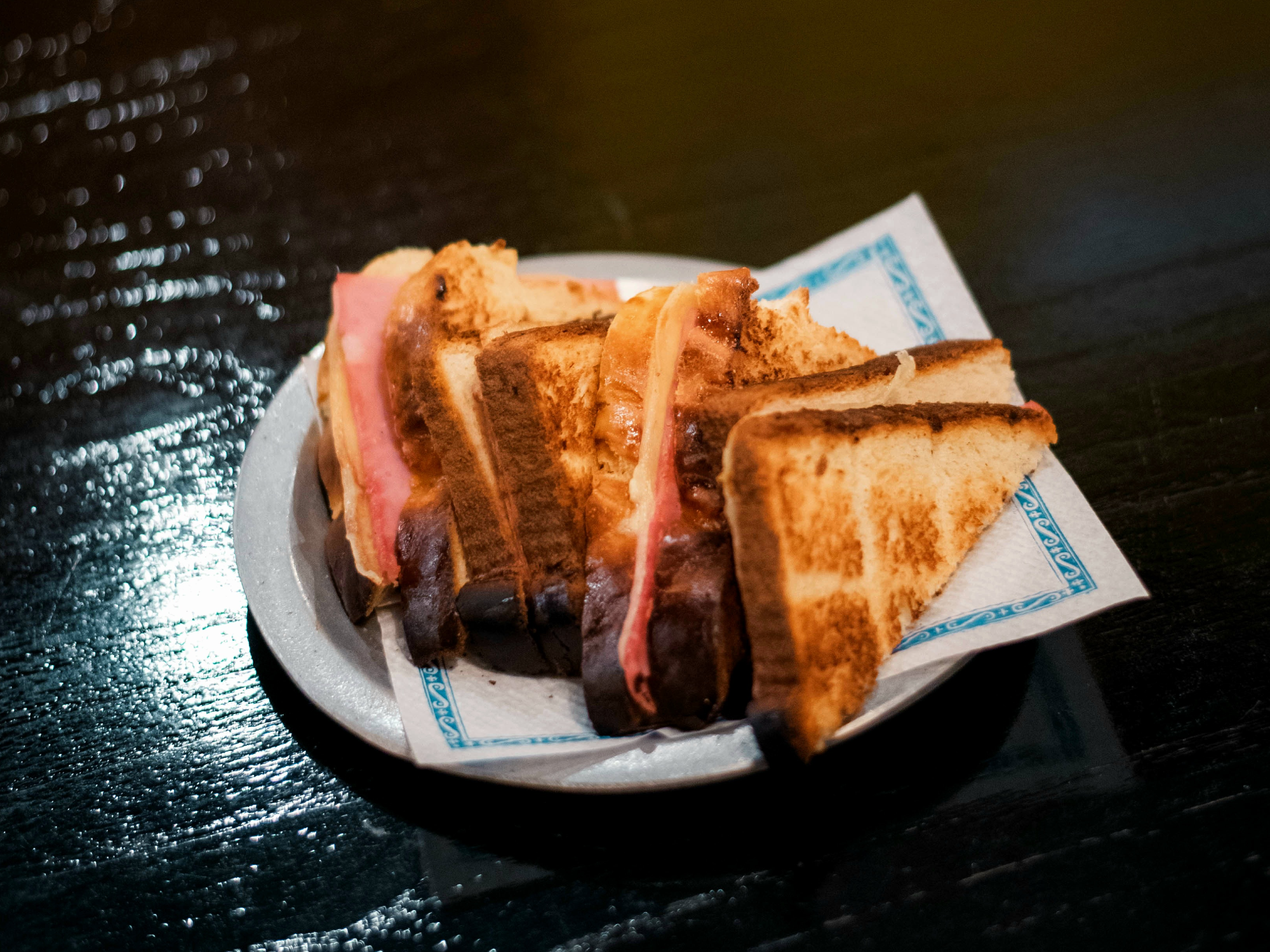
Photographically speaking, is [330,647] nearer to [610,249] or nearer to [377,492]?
[377,492]

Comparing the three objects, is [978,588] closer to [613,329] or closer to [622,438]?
[622,438]

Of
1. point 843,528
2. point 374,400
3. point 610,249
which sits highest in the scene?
point 610,249

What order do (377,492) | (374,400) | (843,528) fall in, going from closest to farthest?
1. (843,528)
2. (377,492)
3. (374,400)

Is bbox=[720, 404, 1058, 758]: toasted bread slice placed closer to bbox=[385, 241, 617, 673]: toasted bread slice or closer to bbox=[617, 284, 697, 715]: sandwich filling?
bbox=[617, 284, 697, 715]: sandwich filling

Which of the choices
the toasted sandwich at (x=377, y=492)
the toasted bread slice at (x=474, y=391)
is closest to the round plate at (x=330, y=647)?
the toasted sandwich at (x=377, y=492)

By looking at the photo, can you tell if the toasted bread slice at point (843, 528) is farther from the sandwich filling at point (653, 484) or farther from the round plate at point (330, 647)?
the sandwich filling at point (653, 484)

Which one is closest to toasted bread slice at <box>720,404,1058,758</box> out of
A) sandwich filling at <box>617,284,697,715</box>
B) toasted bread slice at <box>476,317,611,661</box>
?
sandwich filling at <box>617,284,697,715</box>

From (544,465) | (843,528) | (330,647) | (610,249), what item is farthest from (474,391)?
(610,249)
